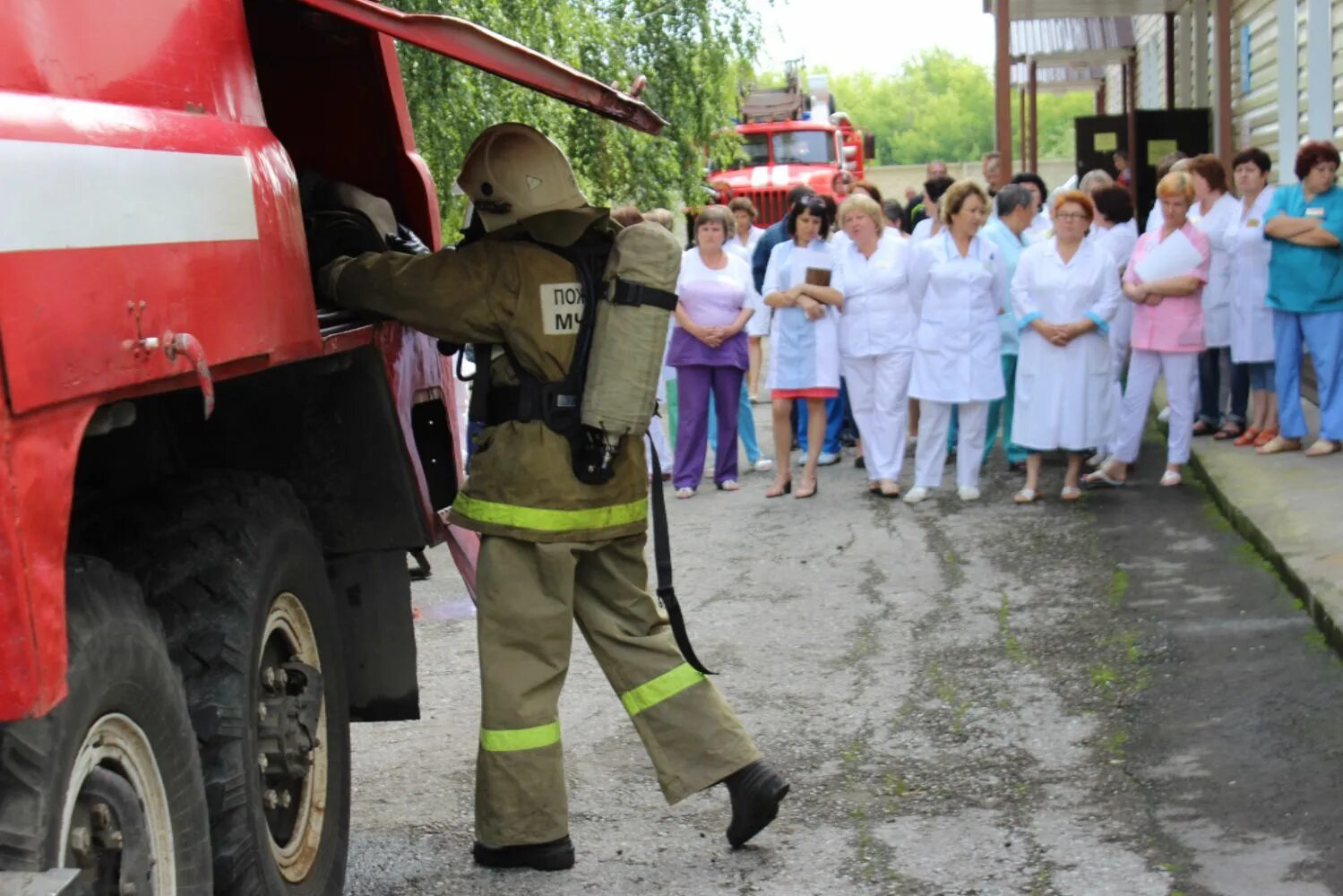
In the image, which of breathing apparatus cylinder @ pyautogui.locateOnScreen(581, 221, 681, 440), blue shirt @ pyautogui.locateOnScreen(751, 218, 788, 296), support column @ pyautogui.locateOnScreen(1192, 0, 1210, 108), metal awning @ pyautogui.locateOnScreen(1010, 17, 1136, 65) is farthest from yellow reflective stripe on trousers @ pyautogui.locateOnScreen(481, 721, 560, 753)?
metal awning @ pyautogui.locateOnScreen(1010, 17, 1136, 65)

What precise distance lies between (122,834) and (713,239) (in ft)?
30.5

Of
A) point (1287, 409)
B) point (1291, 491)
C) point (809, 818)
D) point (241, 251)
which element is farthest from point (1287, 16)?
point (241, 251)

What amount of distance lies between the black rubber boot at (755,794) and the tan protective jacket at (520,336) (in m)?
0.73

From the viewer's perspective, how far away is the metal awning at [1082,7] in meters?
20.2

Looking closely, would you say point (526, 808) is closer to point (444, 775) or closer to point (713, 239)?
point (444, 775)

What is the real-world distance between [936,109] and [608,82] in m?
101

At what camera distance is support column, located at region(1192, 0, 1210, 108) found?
20141 millimetres

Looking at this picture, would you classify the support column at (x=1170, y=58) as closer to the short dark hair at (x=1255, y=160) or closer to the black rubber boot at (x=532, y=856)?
the short dark hair at (x=1255, y=160)

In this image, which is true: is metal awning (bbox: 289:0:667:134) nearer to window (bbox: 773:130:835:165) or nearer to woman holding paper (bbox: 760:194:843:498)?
woman holding paper (bbox: 760:194:843:498)

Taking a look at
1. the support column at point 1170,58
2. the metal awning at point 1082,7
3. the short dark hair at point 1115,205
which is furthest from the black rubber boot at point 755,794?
the support column at point 1170,58

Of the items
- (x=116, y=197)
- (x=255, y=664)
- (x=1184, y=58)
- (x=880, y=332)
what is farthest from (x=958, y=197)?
(x=1184, y=58)

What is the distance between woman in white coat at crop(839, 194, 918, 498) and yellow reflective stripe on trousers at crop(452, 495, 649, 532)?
21.5 feet

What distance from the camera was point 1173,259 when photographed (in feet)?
35.5

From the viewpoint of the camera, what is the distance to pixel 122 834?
2.84m
